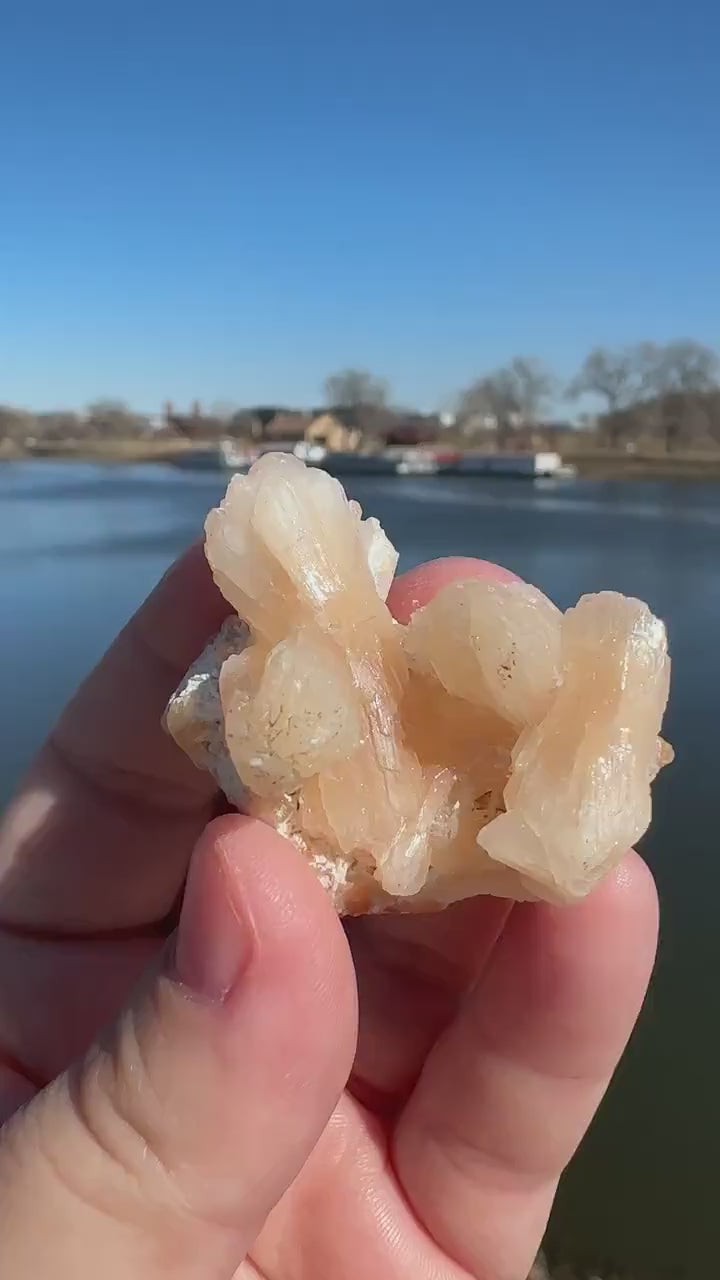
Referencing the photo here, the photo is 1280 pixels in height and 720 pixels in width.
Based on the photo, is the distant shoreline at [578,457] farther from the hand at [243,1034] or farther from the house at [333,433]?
the hand at [243,1034]

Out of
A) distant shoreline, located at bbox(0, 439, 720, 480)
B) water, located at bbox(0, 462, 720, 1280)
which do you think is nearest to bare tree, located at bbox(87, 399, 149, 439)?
distant shoreline, located at bbox(0, 439, 720, 480)

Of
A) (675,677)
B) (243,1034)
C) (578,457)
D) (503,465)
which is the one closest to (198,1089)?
(243,1034)

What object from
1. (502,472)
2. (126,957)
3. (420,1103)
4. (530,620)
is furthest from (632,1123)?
(502,472)

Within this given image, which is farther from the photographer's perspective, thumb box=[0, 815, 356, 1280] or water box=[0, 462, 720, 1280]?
water box=[0, 462, 720, 1280]

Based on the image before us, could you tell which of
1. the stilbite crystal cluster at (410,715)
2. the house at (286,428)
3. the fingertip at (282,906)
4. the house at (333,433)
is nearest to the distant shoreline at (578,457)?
the house at (286,428)

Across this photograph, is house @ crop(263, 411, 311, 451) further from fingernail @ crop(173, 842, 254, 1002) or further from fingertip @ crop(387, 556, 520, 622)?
fingernail @ crop(173, 842, 254, 1002)

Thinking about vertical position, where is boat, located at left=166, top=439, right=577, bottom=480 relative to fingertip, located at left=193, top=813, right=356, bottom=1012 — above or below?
above

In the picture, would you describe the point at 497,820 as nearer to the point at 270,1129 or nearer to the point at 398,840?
the point at 398,840
